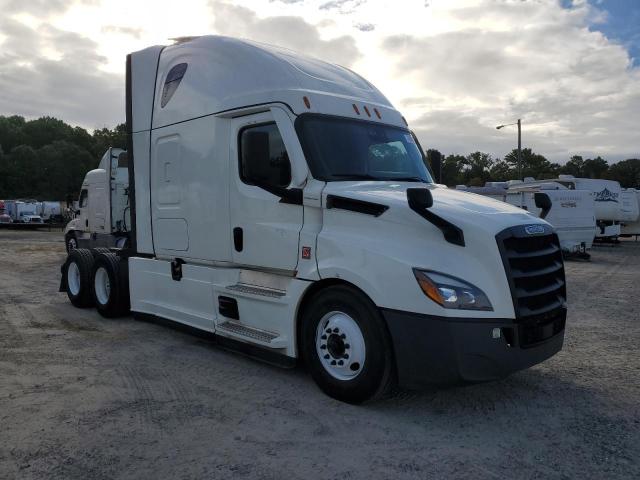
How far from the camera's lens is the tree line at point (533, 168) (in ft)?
219

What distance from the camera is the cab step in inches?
202

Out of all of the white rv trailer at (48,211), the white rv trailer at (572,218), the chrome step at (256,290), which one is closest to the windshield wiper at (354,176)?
the chrome step at (256,290)

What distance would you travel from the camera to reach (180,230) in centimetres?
648

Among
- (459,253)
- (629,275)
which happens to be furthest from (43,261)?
(629,275)

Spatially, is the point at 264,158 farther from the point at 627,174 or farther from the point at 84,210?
the point at 627,174

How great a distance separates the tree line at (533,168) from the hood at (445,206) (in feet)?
196

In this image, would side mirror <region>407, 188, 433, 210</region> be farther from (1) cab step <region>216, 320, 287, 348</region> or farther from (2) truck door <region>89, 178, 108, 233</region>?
(2) truck door <region>89, 178, 108, 233</region>

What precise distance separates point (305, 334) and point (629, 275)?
12800 millimetres

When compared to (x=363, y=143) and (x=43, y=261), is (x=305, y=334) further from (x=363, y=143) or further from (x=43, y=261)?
(x=43, y=261)

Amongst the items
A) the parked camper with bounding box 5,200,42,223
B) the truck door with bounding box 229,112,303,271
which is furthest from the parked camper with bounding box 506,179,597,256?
the parked camper with bounding box 5,200,42,223

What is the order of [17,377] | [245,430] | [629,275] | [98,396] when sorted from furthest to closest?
[629,275], [17,377], [98,396], [245,430]

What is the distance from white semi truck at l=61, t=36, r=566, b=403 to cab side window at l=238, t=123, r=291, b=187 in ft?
0.05

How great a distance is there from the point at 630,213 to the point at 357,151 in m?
26.3

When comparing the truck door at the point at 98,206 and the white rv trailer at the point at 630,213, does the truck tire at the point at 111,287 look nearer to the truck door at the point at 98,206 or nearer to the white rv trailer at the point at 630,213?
the truck door at the point at 98,206
